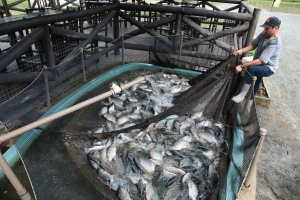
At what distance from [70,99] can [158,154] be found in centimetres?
236

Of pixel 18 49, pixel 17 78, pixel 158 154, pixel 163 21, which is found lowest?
pixel 158 154

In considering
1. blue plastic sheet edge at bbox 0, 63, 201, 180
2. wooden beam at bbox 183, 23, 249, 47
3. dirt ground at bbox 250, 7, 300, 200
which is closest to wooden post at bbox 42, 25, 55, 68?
blue plastic sheet edge at bbox 0, 63, 201, 180

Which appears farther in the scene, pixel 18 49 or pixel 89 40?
pixel 89 40

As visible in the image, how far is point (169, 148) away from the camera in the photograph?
348 cm

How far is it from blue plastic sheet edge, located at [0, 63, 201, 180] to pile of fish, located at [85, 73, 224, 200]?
0.82 metres

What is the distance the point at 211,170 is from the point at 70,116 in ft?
8.81

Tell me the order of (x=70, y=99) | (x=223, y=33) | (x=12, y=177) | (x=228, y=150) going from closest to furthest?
(x=12, y=177) → (x=228, y=150) → (x=70, y=99) → (x=223, y=33)

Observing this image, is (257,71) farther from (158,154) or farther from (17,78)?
(17,78)

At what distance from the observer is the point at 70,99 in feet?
15.2

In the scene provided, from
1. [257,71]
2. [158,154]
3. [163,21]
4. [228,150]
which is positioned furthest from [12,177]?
[163,21]

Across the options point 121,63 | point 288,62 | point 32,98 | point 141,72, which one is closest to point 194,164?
point 32,98

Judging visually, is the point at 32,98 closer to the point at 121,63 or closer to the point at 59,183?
the point at 59,183

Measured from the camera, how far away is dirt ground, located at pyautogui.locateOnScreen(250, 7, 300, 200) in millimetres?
3377

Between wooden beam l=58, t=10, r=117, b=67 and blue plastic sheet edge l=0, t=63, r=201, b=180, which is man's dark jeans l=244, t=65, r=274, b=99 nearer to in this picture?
blue plastic sheet edge l=0, t=63, r=201, b=180
